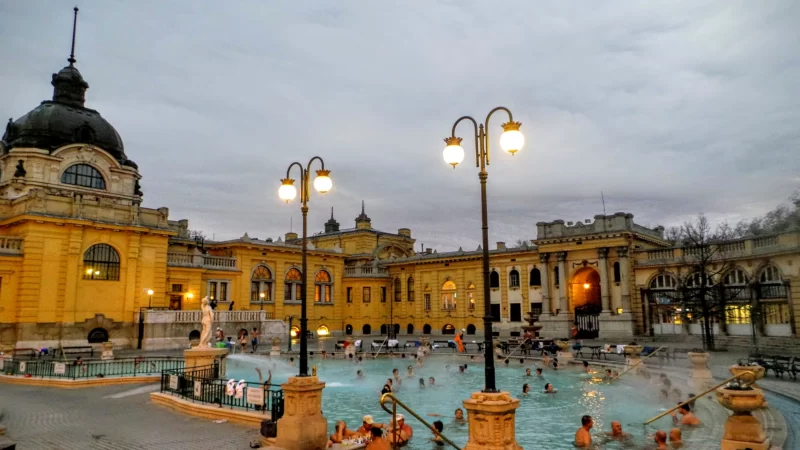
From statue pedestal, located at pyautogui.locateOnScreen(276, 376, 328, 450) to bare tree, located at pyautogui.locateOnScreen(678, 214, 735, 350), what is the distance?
2560cm

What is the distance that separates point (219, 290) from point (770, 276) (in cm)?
4062

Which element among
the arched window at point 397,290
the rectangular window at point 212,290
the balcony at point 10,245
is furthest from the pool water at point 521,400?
the arched window at point 397,290

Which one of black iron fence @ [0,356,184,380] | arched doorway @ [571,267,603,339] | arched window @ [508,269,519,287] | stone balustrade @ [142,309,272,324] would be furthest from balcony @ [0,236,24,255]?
arched doorway @ [571,267,603,339]

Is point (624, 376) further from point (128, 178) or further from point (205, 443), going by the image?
point (128, 178)

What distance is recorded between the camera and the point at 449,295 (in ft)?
176

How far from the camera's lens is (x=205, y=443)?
10.7m

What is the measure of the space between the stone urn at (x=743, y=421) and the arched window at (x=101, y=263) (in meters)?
36.3

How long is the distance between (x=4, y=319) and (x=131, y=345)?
7.18 metres

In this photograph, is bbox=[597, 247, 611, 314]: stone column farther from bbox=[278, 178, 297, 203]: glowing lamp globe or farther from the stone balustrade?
bbox=[278, 178, 297, 203]: glowing lamp globe

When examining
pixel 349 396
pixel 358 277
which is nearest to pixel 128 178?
pixel 358 277

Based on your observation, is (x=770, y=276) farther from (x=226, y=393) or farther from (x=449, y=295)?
(x=226, y=393)

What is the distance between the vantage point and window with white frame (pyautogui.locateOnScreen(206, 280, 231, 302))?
43.8m

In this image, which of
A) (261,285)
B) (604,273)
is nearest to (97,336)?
(261,285)

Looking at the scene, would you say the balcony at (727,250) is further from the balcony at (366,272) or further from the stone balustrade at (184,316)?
the stone balustrade at (184,316)
